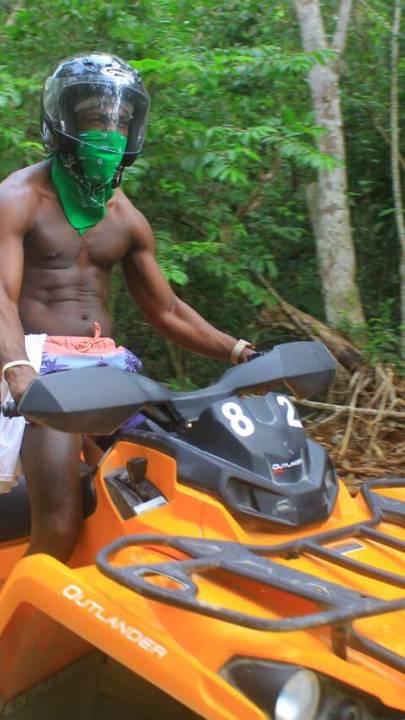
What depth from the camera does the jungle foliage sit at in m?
5.32

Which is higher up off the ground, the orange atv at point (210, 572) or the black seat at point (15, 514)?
the orange atv at point (210, 572)

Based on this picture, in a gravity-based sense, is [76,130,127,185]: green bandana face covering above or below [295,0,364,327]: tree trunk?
above

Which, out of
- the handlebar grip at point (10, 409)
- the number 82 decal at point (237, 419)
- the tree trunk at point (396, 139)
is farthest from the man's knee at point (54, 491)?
the tree trunk at point (396, 139)

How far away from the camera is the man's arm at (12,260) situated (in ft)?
7.84

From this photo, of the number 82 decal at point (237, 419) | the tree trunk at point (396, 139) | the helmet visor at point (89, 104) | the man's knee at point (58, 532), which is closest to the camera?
the number 82 decal at point (237, 419)

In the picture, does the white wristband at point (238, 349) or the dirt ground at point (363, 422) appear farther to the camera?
the dirt ground at point (363, 422)

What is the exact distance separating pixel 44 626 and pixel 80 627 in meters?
0.42

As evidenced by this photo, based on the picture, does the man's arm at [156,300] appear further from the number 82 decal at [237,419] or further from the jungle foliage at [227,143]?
the jungle foliage at [227,143]

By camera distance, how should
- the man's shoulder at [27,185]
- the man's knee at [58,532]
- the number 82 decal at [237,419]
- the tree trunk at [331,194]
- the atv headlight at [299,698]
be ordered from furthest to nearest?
1. the tree trunk at [331,194]
2. the man's shoulder at [27,185]
3. the man's knee at [58,532]
4. the number 82 decal at [237,419]
5. the atv headlight at [299,698]

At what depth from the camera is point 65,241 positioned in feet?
9.21

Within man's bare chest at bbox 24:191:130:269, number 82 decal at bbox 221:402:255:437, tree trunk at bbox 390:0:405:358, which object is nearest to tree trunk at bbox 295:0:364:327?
tree trunk at bbox 390:0:405:358

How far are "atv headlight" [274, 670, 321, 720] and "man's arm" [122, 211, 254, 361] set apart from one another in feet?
5.30

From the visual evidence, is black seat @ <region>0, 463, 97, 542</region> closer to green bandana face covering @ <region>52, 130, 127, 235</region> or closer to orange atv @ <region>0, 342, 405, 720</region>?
orange atv @ <region>0, 342, 405, 720</region>

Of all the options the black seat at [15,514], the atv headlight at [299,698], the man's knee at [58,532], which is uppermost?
the atv headlight at [299,698]
